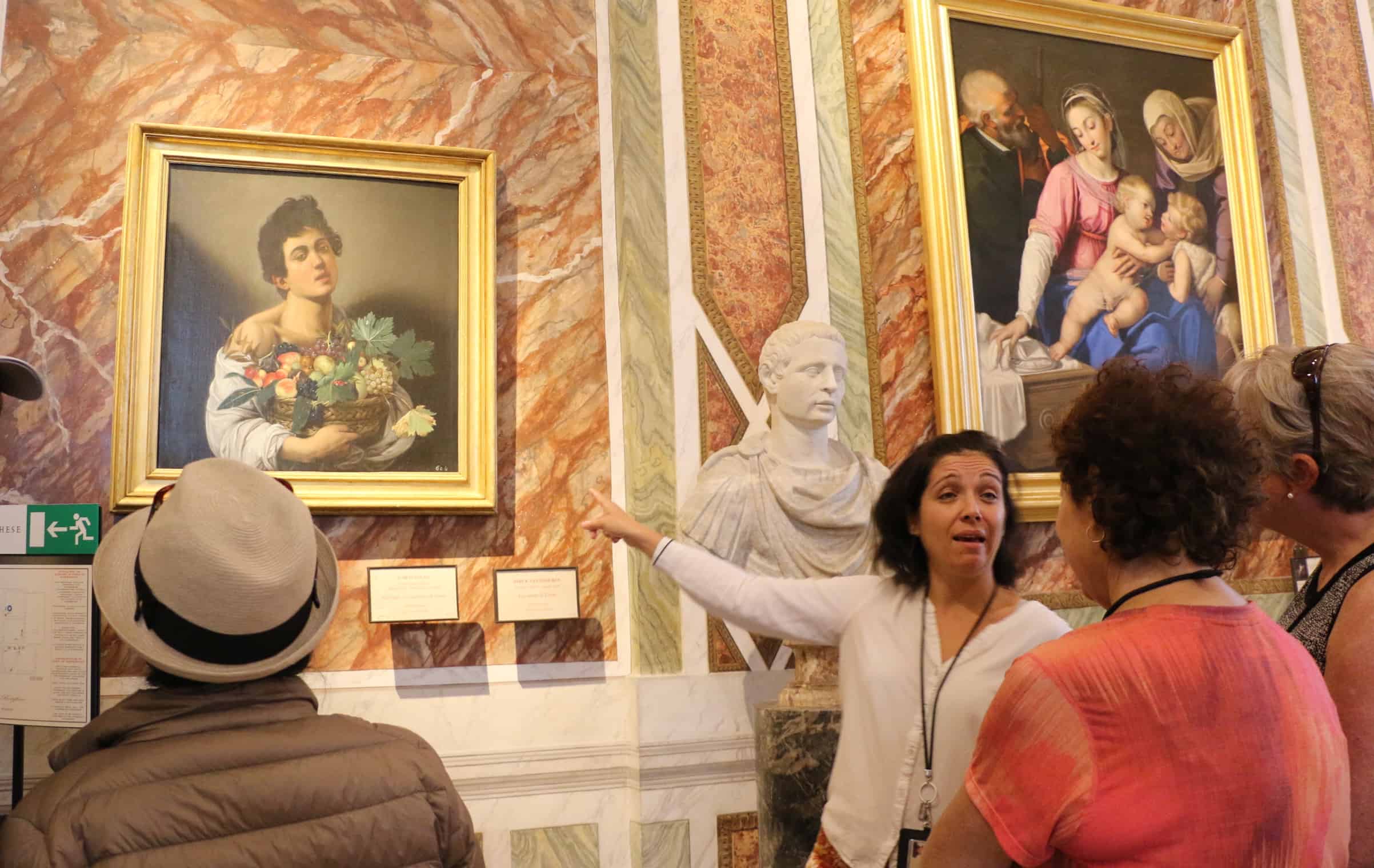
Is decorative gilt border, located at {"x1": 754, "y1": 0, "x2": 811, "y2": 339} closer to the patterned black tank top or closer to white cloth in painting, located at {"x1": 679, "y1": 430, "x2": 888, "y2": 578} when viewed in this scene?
white cloth in painting, located at {"x1": 679, "y1": 430, "x2": 888, "y2": 578}

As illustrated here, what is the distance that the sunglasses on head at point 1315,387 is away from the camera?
213 cm

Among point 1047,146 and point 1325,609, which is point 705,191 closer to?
point 1047,146

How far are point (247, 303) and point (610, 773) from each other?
239cm

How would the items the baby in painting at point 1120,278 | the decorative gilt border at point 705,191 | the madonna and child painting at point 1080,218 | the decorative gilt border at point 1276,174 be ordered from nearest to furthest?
1. the decorative gilt border at point 705,191
2. the madonna and child painting at point 1080,218
3. the baby in painting at point 1120,278
4. the decorative gilt border at point 1276,174

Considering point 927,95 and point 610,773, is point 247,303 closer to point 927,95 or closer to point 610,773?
point 610,773

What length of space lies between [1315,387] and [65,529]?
3.78m

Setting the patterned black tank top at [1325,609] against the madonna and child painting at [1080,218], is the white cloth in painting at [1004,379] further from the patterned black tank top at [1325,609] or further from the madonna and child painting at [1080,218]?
the patterned black tank top at [1325,609]

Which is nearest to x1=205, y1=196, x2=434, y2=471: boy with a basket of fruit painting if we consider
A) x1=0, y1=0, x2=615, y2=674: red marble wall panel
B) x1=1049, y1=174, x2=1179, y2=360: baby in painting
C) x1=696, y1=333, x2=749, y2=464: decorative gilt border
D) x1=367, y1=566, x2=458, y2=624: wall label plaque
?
x1=0, y1=0, x2=615, y2=674: red marble wall panel

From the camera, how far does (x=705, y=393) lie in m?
5.04

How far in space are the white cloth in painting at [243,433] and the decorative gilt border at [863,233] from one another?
89.0 inches

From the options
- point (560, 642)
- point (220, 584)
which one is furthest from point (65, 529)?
point (220, 584)

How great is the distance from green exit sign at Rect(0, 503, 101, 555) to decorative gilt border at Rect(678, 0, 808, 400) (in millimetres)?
2552

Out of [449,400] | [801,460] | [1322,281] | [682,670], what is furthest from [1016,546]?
[1322,281]

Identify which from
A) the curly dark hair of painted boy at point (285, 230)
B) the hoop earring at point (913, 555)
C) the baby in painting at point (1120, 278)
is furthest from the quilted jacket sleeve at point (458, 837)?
the baby in painting at point (1120, 278)
